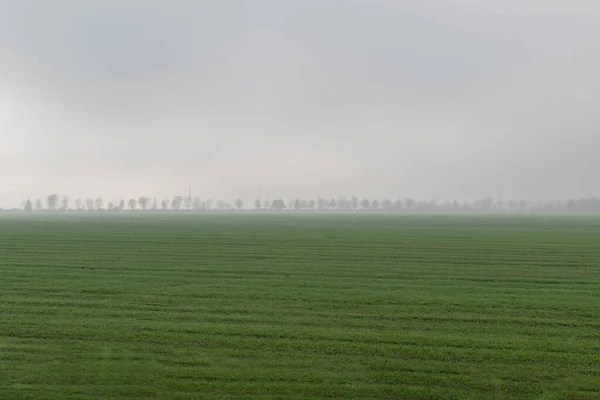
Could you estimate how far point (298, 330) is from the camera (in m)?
7.84

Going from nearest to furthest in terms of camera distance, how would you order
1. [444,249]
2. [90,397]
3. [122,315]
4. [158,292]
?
[90,397], [122,315], [158,292], [444,249]

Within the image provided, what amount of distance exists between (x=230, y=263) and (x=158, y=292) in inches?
183

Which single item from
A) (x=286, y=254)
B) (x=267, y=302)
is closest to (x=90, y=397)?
(x=267, y=302)

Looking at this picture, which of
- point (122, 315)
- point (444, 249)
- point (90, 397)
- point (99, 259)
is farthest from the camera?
point (444, 249)

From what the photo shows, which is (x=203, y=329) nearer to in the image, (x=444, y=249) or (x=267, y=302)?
(x=267, y=302)

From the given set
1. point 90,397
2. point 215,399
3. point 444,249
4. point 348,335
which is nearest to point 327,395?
point 215,399

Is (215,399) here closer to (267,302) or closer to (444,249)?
(267,302)

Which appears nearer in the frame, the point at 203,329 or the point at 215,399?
the point at 215,399

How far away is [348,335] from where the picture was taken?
7617mm

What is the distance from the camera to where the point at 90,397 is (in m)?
5.56

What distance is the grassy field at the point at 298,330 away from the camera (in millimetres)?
5895

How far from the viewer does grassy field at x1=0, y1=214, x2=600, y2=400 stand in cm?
589

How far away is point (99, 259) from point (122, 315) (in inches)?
309

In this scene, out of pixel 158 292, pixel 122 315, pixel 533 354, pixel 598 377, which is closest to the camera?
pixel 598 377
